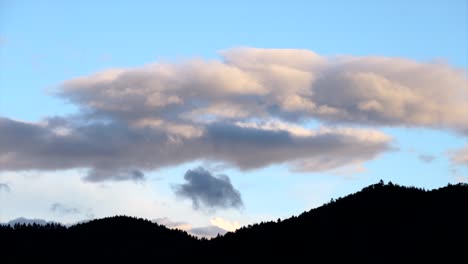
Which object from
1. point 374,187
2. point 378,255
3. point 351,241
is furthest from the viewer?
point 374,187

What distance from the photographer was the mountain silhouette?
255 ft

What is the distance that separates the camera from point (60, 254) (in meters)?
93.1

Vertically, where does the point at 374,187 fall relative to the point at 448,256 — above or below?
above

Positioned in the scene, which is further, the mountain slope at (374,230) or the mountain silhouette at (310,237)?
the mountain silhouette at (310,237)

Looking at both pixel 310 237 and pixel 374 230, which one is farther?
pixel 310 237

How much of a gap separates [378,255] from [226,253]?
64.8 ft

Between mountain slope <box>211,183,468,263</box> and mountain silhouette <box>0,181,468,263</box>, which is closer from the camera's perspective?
mountain slope <box>211,183,468,263</box>

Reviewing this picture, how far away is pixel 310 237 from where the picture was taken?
284 ft

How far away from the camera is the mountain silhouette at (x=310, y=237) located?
77.8 meters

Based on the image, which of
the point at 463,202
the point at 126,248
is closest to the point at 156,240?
the point at 126,248

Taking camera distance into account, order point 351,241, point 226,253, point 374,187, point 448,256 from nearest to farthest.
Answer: point 448,256 → point 351,241 → point 226,253 → point 374,187

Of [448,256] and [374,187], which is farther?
[374,187]

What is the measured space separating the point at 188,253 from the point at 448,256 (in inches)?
1338

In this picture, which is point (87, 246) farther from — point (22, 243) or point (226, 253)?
point (226, 253)
